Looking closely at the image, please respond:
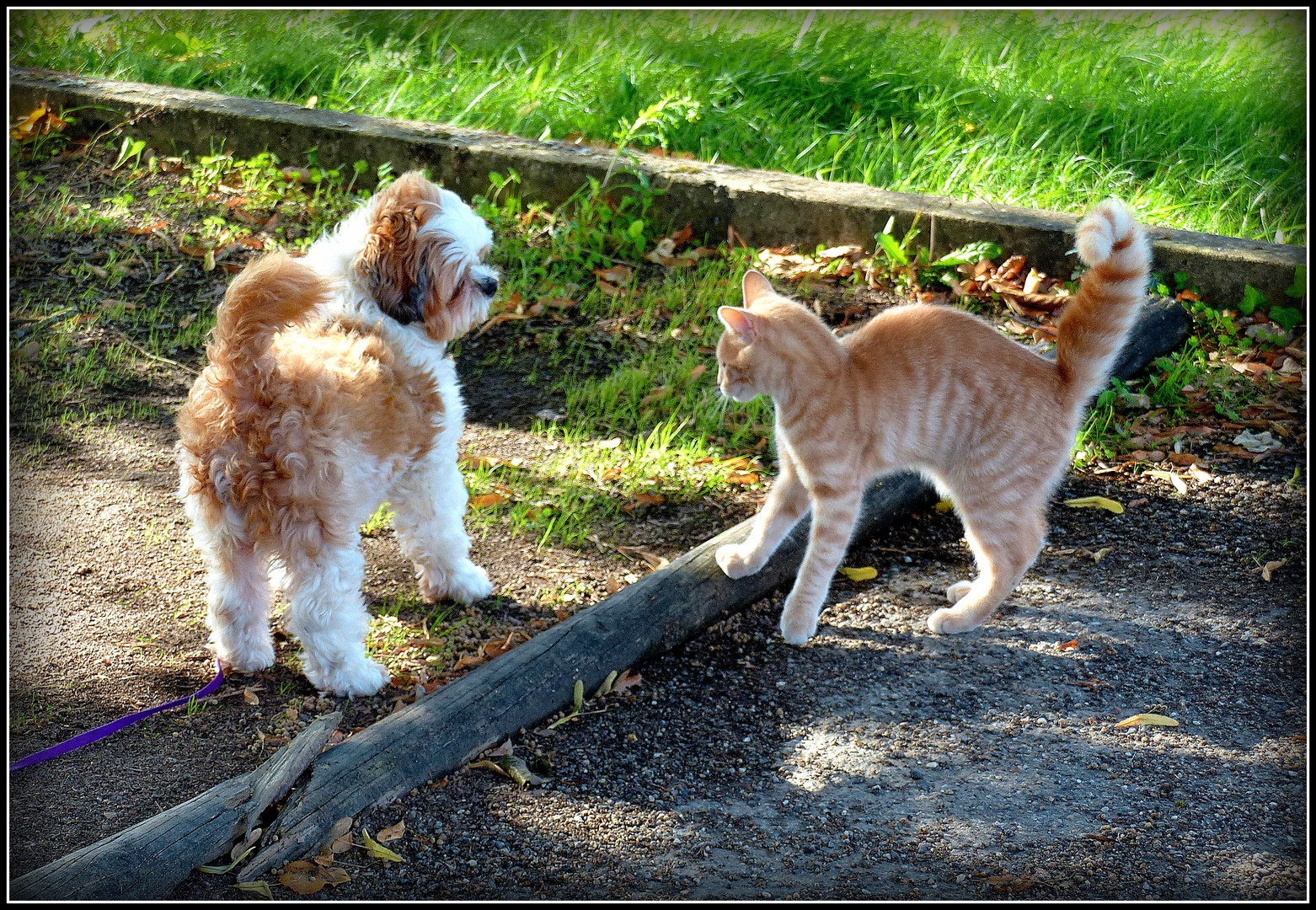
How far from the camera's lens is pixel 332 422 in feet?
9.73

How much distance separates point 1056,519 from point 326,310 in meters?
2.84

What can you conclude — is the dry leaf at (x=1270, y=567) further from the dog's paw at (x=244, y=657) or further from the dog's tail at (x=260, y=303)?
the dog's paw at (x=244, y=657)

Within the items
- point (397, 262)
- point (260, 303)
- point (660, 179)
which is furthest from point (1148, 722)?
→ point (660, 179)

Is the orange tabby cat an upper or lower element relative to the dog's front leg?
upper

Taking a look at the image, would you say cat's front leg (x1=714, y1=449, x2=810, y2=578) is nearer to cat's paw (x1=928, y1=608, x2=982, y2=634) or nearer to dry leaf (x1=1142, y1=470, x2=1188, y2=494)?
cat's paw (x1=928, y1=608, x2=982, y2=634)

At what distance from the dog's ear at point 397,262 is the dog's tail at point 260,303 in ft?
1.18

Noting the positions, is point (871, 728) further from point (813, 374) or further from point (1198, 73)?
point (1198, 73)

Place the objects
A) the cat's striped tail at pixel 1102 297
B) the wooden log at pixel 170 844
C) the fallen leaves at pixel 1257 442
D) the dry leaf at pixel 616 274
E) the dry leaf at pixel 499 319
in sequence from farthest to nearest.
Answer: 1. the dry leaf at pixel 616 274
2. the dry leaf at pixel 499 319
3. the fallen leaves at pixel 1257 442
4. the cat's striped tail at pixel 1102 297
5. the wooden log at pixel 170 844

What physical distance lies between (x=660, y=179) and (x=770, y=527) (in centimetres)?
309

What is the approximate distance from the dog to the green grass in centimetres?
347

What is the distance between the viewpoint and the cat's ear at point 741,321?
3.28 meters

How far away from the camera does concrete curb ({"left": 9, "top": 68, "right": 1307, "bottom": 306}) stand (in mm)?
5121

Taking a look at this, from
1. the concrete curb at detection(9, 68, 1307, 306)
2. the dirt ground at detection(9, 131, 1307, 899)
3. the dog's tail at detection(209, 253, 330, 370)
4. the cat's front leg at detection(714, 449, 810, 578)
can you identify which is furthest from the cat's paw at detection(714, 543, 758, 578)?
the concrete curb at detection(9, 68, 1307, 306)

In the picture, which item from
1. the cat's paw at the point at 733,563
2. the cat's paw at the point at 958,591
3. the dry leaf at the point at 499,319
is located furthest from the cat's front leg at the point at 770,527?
the dry leaf at the point at 499,319
